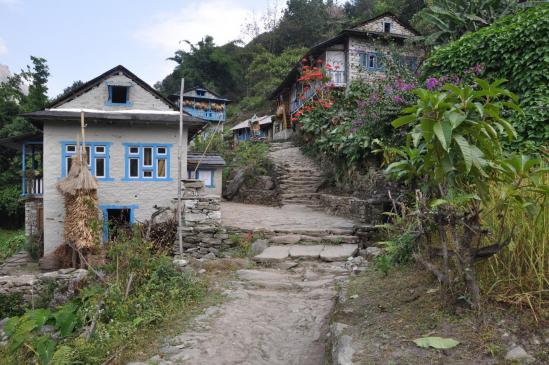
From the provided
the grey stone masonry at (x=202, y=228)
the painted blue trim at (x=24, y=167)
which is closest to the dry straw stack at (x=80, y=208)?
the grey stone masonry at (x=202, y=228)

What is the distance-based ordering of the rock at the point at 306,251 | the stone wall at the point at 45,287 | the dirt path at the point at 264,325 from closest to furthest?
the dirt path at the point at 264,325 → the rock at the point at 306,251 → the stone wall at the point at 45,287

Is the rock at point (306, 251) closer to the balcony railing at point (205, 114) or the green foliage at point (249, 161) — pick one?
the green foliage at point (249, 161)

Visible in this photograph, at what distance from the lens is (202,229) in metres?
9.22

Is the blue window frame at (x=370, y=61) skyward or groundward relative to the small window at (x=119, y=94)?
skyward

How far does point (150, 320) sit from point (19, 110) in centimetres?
2874

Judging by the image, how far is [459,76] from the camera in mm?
9781

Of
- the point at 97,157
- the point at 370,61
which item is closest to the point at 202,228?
the point at 97,157

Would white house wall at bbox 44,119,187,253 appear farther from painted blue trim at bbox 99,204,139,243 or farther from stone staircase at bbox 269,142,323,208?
stone staircase at bbox 269,142,323,208

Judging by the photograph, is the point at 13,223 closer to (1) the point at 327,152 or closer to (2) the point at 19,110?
(2) the point at 19,110

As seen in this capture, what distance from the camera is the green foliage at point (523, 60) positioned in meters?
7.69

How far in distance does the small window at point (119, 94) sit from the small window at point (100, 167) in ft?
7.28

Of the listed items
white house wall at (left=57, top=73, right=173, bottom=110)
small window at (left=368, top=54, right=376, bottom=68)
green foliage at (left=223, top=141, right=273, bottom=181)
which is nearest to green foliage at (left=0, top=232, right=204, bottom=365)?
white house wall at (left=57, top=73, right=173, bottom=110)

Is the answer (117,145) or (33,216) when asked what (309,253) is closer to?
(117,145)

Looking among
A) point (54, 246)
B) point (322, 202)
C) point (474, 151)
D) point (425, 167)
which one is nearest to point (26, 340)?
point (425, 167)
